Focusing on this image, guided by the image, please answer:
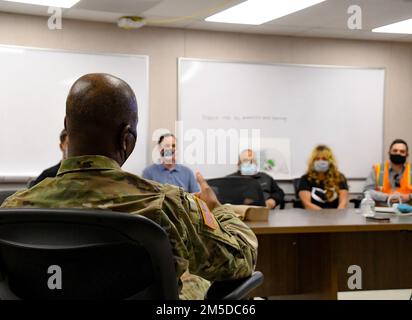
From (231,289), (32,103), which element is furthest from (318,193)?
(231,289)

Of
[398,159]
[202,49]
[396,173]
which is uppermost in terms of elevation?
[202,49]

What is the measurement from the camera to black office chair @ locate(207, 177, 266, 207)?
4.07 meters

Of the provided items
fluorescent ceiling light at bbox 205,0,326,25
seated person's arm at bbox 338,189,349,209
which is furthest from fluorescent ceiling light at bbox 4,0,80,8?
seated person's arm at bbox 338,189,349,209

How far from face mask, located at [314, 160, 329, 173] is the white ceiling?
1.37 metres

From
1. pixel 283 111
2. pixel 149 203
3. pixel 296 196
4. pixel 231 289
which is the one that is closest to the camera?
pixel 149 203

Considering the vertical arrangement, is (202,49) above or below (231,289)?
above

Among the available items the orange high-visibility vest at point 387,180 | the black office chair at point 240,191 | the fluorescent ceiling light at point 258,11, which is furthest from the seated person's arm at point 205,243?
the orange high-visibility vest at point 387,180

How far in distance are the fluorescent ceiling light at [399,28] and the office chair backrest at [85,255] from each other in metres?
5.26

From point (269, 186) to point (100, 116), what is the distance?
4.65 meters

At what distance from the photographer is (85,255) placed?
124 centimetres

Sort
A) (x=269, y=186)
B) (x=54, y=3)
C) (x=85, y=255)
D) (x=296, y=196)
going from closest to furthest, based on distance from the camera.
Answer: (x=85, y=255)
(x=54, y=3)
(x=269, y=186)
(x=296, y=196)

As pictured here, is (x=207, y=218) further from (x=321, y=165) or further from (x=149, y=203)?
(x=321, y=165)

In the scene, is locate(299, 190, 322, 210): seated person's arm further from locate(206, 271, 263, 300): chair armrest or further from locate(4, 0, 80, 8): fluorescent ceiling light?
locate(206, 271, 263, 300): chair armrest

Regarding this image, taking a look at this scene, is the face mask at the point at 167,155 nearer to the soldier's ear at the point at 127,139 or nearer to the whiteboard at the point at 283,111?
the whiteboard at the point at 283,111
